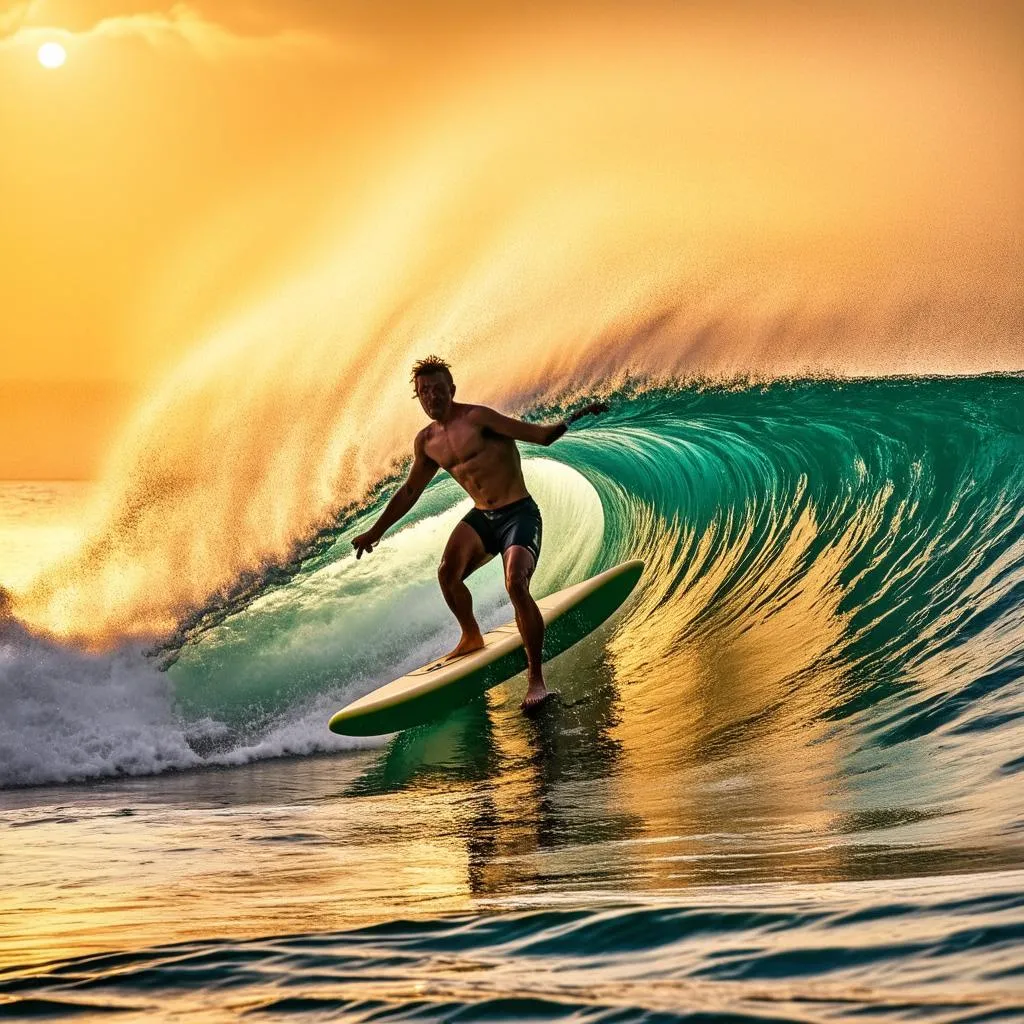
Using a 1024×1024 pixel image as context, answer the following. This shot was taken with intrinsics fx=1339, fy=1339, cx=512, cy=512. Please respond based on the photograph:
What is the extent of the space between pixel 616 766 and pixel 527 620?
2.79 ft

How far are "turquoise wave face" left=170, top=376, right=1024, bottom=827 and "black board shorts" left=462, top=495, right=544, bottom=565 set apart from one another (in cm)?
110

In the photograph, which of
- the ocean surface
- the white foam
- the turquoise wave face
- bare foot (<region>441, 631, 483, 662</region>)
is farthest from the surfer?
the white foam

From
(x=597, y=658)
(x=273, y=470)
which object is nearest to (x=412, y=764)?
(x=597, y=658)

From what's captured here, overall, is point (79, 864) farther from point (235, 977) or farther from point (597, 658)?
point (597, 658)

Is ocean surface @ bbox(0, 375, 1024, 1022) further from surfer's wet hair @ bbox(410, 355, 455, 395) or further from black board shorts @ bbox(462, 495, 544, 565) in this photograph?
surfer's wet hair @ bbox(410, 355, 455, 395)

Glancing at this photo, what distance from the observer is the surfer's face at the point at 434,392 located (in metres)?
6.21

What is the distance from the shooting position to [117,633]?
9.16 meters

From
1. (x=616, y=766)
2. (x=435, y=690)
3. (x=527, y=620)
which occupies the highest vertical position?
(x=527, y=620)

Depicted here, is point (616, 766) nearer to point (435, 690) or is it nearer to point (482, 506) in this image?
point (435, 690)

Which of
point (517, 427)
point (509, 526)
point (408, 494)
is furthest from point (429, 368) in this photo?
point (509, 526)

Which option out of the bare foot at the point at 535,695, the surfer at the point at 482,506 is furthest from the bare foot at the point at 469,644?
the bare foot at the point at 535,695

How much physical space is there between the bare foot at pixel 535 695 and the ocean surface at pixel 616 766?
0.82 ft

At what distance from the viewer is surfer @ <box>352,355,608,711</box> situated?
6.36 m

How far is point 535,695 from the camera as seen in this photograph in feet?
20.8
